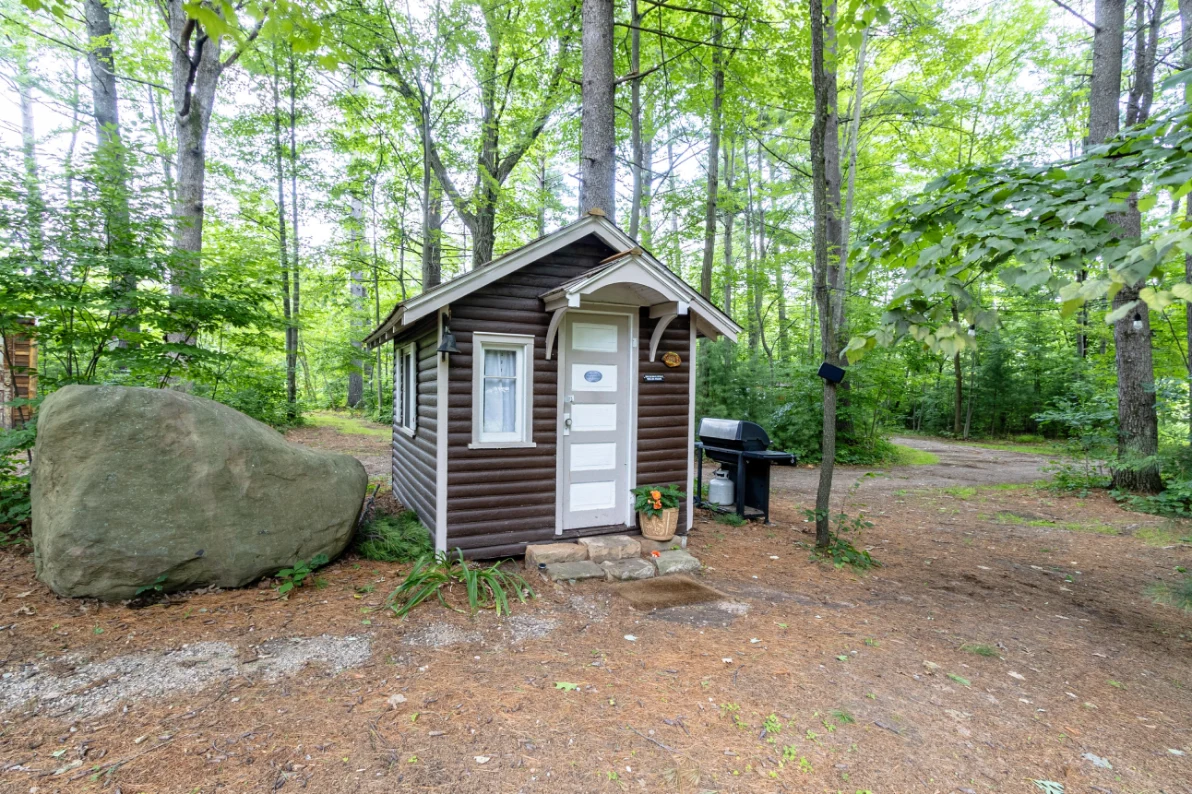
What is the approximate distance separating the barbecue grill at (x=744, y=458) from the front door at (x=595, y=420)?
1.73 meters

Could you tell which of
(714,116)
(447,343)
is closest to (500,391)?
(447,343)

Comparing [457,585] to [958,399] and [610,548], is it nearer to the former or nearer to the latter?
[610,548]

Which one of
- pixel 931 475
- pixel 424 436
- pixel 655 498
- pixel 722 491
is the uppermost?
pixel 424 436

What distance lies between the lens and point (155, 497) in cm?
380

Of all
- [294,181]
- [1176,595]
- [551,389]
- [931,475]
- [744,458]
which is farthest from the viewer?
[294,181]

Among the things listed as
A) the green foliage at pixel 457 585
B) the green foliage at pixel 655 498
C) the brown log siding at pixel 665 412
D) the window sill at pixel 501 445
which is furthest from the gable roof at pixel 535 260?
the green foliage at pixel 457 585

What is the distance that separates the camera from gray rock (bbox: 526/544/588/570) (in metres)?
4.82

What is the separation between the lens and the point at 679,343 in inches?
227

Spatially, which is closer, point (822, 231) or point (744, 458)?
point (822, 231)

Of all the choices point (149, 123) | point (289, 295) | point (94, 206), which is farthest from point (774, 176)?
point (94, 206)

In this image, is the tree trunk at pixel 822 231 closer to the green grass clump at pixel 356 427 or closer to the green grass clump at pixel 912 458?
the green grass clump at pixel 912 458

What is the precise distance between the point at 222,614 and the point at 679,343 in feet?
15.3

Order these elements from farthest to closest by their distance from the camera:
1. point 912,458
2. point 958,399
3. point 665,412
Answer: point 958,399 < point 912,458 < point 665,412

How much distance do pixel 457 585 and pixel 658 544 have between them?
2.08m
